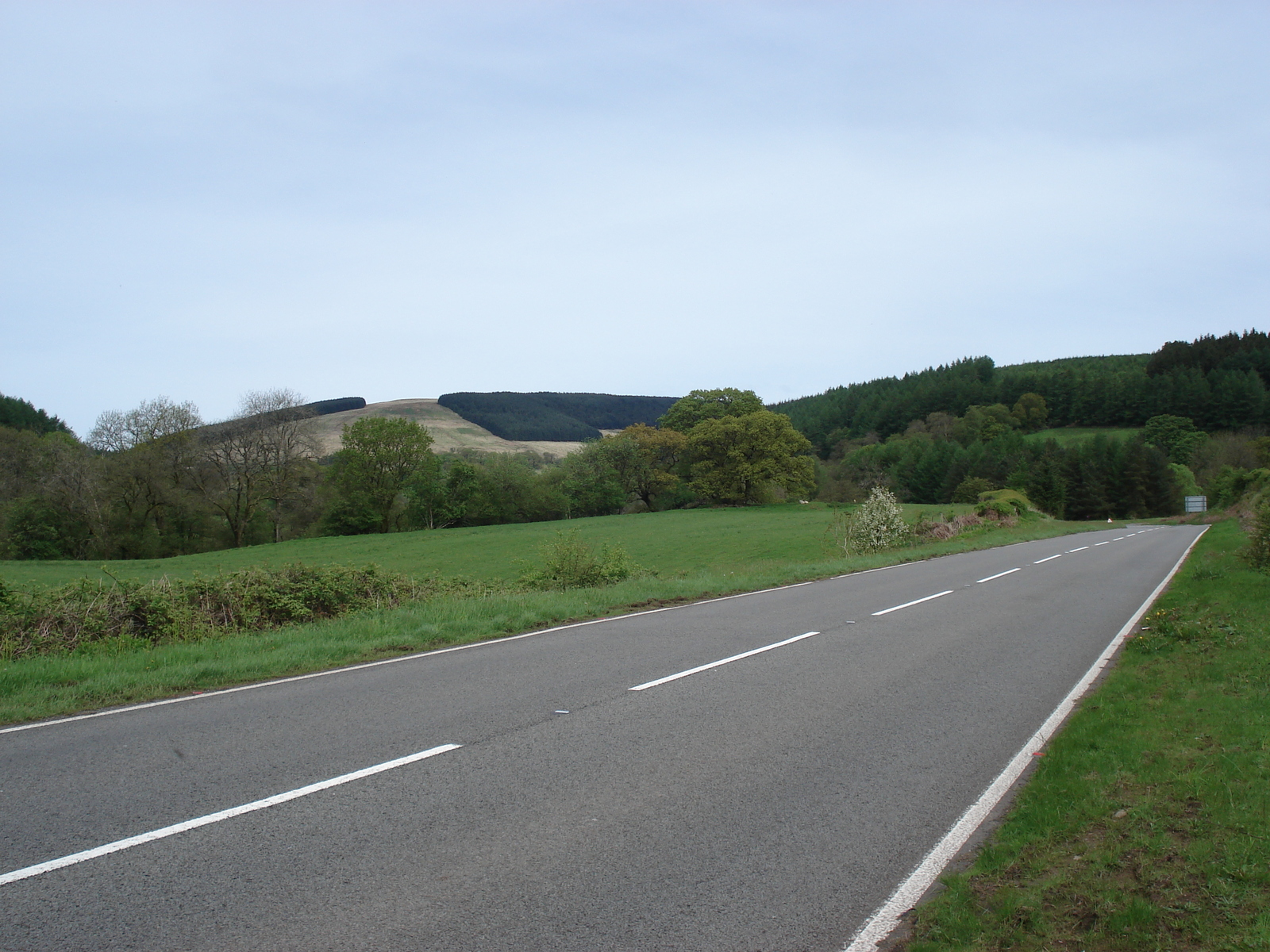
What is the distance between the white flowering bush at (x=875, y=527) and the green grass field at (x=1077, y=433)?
3354 inches

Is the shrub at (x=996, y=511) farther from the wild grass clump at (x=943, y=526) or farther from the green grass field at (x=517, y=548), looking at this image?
the green grass field at (x=517, y=548)

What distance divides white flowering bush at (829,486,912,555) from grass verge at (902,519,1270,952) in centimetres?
2383

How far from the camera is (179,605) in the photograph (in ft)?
37.8

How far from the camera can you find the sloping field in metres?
156

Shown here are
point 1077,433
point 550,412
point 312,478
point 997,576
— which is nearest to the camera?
point 997,576

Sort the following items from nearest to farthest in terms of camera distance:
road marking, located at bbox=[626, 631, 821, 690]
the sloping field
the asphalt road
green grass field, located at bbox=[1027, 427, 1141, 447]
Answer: the asphalt road, road marking, located at bbox=[626, 631, 821, 690], green grass field, located at bbox=[1027, 427, 1141, 447], the sloping field

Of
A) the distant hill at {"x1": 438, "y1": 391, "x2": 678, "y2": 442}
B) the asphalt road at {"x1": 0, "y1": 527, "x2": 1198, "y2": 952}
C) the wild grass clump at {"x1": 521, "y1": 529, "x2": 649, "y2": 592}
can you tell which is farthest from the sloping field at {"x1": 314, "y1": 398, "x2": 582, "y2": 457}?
the asphalt road at {"x1": 0, "y1": 527, "x2": 1198, "y2": 952}

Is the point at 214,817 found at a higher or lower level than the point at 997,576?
higher

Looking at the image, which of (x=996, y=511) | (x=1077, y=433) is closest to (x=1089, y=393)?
(x=1077, y=433)

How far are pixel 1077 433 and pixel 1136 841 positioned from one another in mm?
126872

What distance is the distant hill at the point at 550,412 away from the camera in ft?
583

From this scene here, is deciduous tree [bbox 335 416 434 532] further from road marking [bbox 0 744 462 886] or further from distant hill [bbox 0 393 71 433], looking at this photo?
road marking [bbox 0 744 462 886]

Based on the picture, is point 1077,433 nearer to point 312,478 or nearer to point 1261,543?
point 312,478

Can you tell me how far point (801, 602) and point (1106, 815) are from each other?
33.6ft
